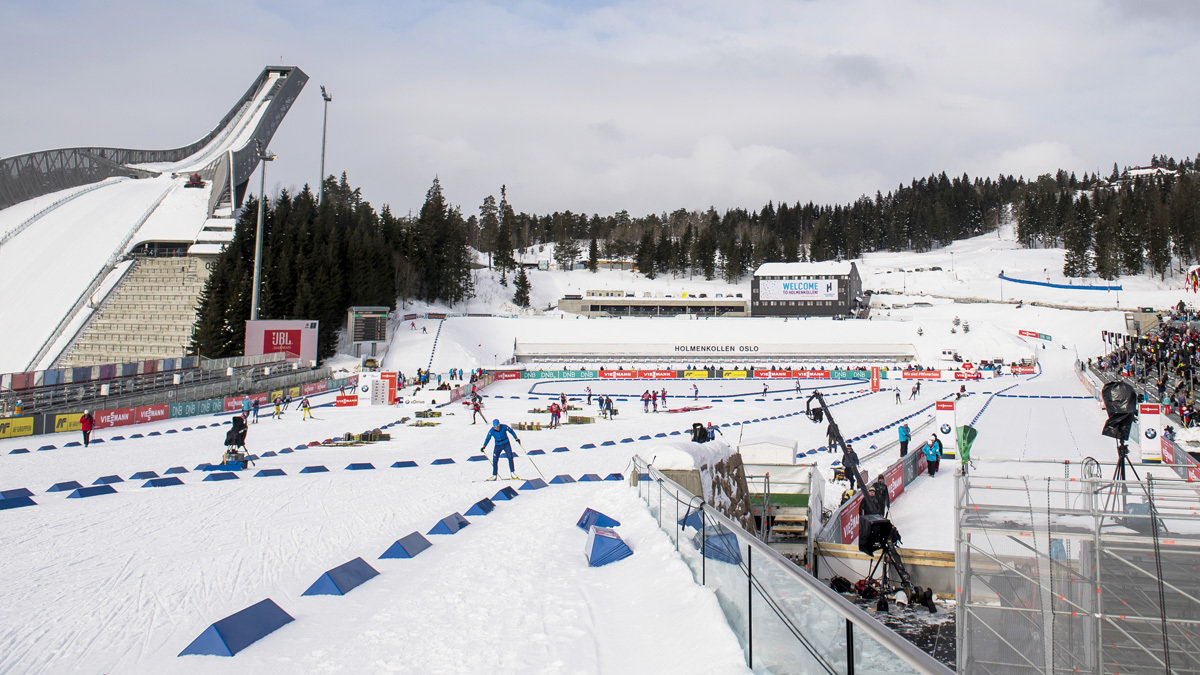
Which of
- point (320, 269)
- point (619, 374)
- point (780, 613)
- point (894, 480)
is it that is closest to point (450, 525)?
point (780, 613)

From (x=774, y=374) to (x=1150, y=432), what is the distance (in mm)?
34720

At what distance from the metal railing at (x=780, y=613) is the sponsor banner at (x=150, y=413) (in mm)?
26227

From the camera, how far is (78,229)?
63.4 metres

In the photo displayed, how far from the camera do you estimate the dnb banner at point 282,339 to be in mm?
41281

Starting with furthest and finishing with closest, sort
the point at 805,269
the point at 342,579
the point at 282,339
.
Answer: the point at 805,269
the point at 282,339
the point at 342,579

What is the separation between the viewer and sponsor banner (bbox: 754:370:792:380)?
5219cm

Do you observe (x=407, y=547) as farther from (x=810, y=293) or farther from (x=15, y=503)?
(x=810, y=293)

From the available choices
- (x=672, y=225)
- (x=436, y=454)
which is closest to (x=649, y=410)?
(x=436, y=454)

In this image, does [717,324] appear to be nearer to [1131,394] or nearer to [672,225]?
[1131,394]

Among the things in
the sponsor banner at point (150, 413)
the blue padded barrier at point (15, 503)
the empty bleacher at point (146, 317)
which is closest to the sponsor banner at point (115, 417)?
the sponsor banner at point (150, 413)

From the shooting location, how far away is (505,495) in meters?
12.2

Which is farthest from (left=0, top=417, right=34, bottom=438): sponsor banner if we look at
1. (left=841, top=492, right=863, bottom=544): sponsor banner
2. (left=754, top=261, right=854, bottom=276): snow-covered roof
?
(left=754, top=261, right=854, bottom=276): snow-covered roof

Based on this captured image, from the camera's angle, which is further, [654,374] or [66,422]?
[654,374]

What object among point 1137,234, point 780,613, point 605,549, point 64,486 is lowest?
point 64,486
